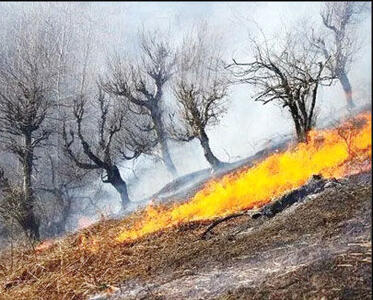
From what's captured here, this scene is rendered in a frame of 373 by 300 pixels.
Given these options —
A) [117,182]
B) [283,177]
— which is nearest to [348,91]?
[117,182]

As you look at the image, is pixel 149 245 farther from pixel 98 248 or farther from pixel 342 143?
pixel 342 143

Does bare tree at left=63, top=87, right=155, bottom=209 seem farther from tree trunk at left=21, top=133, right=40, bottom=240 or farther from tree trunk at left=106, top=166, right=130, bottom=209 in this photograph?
tree trunk at left=21, top=133, right=40, bottom=240

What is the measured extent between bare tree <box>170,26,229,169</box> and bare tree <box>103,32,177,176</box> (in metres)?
1.21

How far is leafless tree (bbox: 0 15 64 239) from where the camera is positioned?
27.5m

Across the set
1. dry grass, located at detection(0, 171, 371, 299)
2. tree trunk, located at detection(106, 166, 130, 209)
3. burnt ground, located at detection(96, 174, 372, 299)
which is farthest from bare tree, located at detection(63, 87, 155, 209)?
burnt ground, located at detection(96, 174, 372, 299)

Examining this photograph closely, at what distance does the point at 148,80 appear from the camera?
36.6 metres

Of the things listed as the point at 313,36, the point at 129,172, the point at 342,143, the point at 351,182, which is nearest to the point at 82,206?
the point at 129,172

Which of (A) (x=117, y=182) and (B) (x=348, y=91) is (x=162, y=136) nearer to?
(A) (x=117, y=182)

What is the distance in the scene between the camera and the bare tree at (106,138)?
3133cm

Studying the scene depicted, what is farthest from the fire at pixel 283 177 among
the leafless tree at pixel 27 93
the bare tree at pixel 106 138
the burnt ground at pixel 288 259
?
the bare tree at pixel 106 138

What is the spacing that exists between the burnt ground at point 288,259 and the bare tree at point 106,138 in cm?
2145

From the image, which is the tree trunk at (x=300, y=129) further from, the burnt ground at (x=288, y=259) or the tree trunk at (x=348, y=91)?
the tree trunk at (x=348, y=91)

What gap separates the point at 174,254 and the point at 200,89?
79.6ft

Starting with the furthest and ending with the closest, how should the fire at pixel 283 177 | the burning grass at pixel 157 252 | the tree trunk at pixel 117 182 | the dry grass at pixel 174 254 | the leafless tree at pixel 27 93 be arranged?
the tree trunk at pixel 117 182 < the leafless tree at pixel 27 93 < the fire at pixel 283 177 < the burning grass at pixel 157 252 < the dry grass at pixel 174 254
